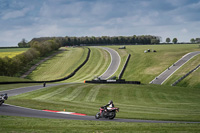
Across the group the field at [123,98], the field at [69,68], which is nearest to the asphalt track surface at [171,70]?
the field at [123,98]

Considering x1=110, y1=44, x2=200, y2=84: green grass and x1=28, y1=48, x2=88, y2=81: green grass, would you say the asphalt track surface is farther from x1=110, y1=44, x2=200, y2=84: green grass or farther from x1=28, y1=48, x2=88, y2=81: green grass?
x1=28, y1=48, x2=88, y2=81: green grass

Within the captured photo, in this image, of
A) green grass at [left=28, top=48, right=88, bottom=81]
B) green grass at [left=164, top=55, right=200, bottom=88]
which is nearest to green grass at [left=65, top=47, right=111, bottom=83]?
green grass at [left=28, top=48, right=88, bottom=81]

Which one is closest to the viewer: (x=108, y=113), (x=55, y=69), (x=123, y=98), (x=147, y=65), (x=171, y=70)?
(x=108, y=113)

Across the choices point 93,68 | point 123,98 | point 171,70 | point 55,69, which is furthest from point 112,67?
point 123,98

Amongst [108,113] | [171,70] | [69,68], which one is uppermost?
[108,113]

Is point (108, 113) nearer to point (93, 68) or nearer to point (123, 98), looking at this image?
point (123, 98)

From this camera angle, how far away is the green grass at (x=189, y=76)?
79.2m

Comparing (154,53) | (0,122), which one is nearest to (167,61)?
(154,53)

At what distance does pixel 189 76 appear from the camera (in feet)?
281

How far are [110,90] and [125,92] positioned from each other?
362cm

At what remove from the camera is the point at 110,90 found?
5822 centimetres

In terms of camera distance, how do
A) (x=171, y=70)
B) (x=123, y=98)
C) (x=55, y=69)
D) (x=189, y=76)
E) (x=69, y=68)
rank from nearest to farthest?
(x=123, y=98), (x=189, y=76), (x=171, y=70), (x=69, y=68), (x=55, y=69)

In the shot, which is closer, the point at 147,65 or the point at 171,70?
the point at 171,70

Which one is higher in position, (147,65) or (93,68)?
(147,65)
